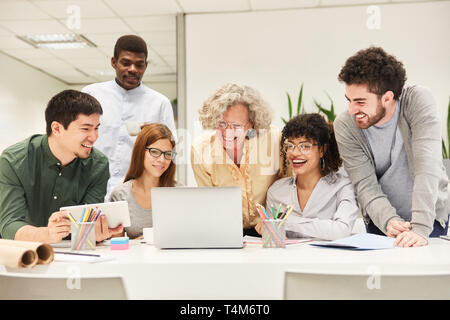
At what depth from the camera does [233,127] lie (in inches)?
88.1

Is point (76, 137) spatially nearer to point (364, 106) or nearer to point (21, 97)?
point (364, 106)

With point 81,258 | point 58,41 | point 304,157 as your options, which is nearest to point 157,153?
point 304,157

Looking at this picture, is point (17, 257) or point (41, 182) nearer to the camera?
point (17, 257)

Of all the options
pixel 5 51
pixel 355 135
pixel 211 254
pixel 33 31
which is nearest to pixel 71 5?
pixel 33 31

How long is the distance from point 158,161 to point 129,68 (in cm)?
110

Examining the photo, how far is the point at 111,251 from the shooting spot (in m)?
1.45

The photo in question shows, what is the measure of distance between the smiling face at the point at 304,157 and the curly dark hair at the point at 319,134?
2 centimetres

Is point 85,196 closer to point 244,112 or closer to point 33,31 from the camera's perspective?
point 244,112

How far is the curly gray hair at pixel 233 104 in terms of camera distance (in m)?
2.23

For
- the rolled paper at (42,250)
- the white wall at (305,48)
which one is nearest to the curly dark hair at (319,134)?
the rolled paper at (42,250)

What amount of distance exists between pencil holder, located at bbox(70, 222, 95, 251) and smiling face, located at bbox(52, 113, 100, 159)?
60 centimetres

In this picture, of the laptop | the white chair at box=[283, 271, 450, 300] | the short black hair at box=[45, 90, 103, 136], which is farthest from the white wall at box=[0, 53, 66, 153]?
the white chair at box=[283, 271, 450, 300]

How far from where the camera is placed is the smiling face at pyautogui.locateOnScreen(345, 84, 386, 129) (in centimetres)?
188

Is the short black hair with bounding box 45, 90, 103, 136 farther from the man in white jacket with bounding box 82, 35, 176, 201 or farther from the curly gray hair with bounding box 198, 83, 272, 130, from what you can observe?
the man in white jacket with bounding box 82, 35, 176, 201
